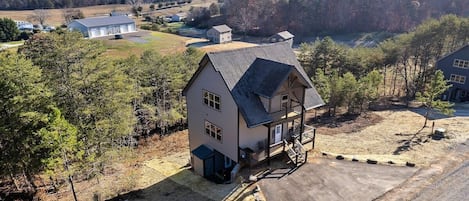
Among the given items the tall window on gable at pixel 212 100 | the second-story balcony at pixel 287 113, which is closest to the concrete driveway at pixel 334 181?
the second-story balcony at pixel 287 113

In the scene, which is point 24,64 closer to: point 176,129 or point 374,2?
point 176,129

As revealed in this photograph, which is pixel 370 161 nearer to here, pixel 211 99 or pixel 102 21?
pixel 211 99

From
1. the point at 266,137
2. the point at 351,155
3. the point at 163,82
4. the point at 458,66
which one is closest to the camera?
the point at 266,137

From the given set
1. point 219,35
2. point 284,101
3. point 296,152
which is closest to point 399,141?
point 296,152

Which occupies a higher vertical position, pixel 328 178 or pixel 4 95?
pixel 4 95

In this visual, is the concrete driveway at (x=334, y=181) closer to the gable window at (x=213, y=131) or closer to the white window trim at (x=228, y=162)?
the white window trim at (x=228, y=162)

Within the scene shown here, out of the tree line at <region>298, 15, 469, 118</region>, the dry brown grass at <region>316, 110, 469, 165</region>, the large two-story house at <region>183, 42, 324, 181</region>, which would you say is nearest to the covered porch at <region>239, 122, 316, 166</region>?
the large two-story house at <region>183, 42, 324, 181</region>

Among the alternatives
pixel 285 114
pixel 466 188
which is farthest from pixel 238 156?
pixel 466 188
